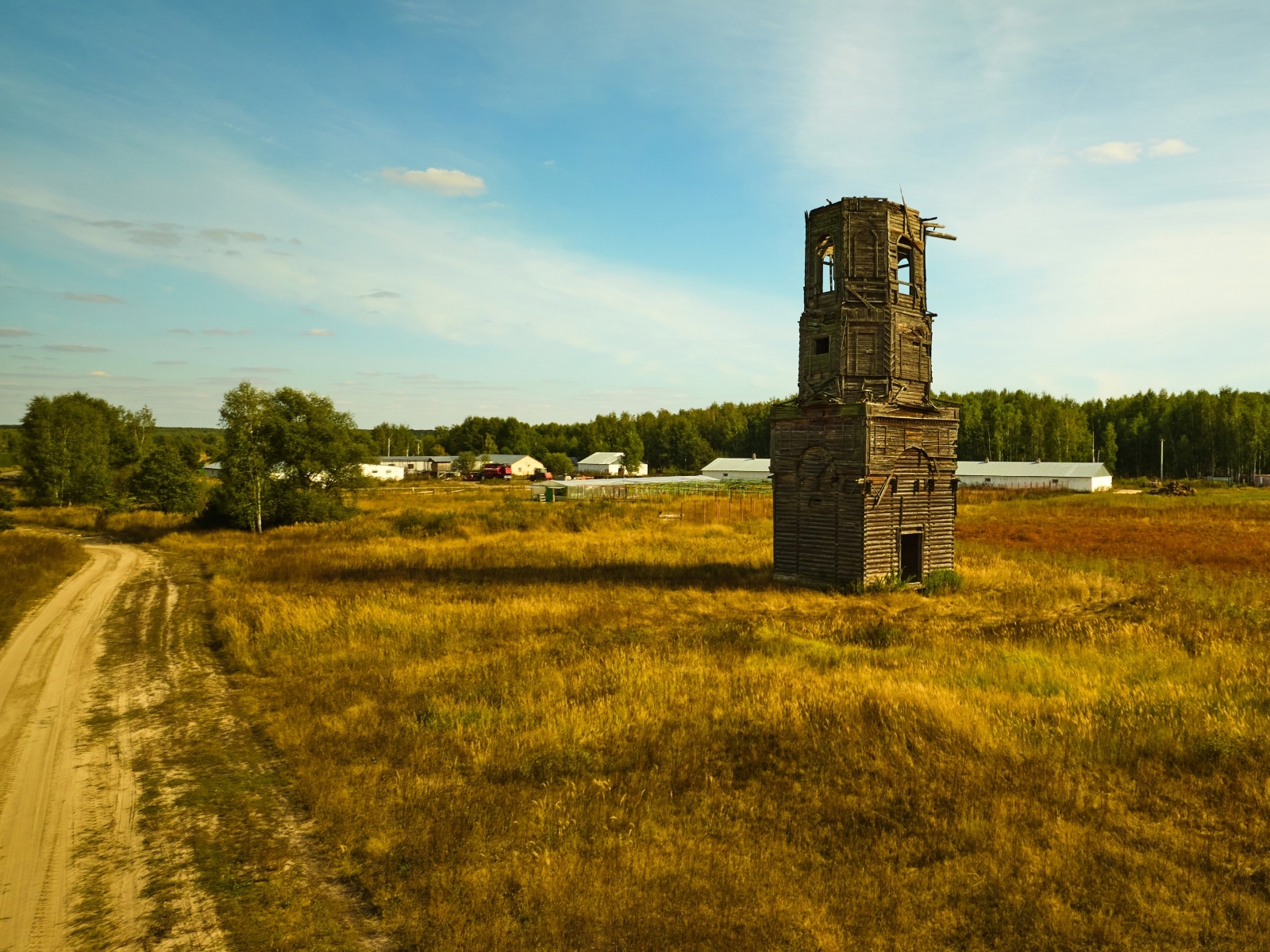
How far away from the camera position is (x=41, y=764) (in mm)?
9867

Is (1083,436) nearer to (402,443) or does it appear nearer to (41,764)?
(41,764)

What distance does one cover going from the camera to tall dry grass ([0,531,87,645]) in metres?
19.7

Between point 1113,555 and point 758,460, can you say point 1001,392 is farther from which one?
point 1113,555

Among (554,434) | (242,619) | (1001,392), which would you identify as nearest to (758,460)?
(1001,392)

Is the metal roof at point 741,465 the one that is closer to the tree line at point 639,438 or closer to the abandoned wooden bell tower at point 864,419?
the tree line at point 639,438

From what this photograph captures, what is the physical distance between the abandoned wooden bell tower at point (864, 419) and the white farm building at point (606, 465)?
299ft

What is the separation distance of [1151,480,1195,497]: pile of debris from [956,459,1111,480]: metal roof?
590 cm

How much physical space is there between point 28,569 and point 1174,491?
86086 mm

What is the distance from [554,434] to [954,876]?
494 feet

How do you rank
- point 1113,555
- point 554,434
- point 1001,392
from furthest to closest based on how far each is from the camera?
point 554,434 → point 1001,392 → point 1113,555

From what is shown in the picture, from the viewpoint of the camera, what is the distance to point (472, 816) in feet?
27.3

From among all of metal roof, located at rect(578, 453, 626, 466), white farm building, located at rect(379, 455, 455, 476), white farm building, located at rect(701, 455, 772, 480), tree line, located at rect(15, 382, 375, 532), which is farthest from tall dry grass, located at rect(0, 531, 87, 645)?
metal roof, located at rect(578, 453, 626, 466)

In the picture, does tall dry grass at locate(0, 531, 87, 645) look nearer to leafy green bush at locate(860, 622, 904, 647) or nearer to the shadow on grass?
the shadow on grass

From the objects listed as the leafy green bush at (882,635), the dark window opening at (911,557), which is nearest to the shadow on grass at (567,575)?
the dark window opening at (911,557)
